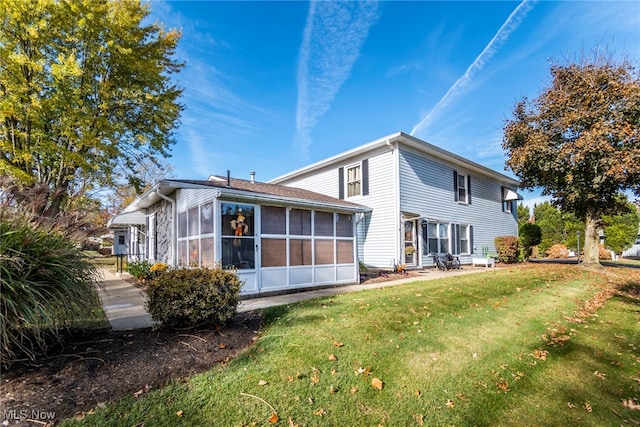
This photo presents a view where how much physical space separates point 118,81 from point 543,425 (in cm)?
1487

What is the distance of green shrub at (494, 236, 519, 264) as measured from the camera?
54.1 ft

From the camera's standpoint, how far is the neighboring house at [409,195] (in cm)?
1319

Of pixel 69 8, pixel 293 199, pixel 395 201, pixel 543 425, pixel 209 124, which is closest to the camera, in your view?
pixel 543 425

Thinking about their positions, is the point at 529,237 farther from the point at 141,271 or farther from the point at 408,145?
the point at 141,271

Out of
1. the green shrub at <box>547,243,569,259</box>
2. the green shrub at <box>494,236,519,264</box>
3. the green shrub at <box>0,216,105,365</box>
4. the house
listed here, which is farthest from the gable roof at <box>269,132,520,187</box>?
the green shrub at <box>547,243,569,259</box>

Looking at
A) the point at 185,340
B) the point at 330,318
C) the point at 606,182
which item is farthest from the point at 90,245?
the point at 606,182

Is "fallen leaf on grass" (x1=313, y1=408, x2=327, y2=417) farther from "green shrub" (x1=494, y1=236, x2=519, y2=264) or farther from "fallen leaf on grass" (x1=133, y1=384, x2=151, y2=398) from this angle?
"green shrub" (x1=494, y1=236, x2=519, y2=264)

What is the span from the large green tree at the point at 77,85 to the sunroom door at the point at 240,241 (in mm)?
5266

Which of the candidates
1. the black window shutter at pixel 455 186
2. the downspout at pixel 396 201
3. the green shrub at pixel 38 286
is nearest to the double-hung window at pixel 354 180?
the downspout at pixel 396 201

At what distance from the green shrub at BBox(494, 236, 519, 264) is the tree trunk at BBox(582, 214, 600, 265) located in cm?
318

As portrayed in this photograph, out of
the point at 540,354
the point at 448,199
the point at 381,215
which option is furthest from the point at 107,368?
the point at 448,199

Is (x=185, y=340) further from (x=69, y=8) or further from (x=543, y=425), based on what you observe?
(x=69, y=8)

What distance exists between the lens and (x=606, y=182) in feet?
40.5

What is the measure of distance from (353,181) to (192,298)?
11448 millimetres
